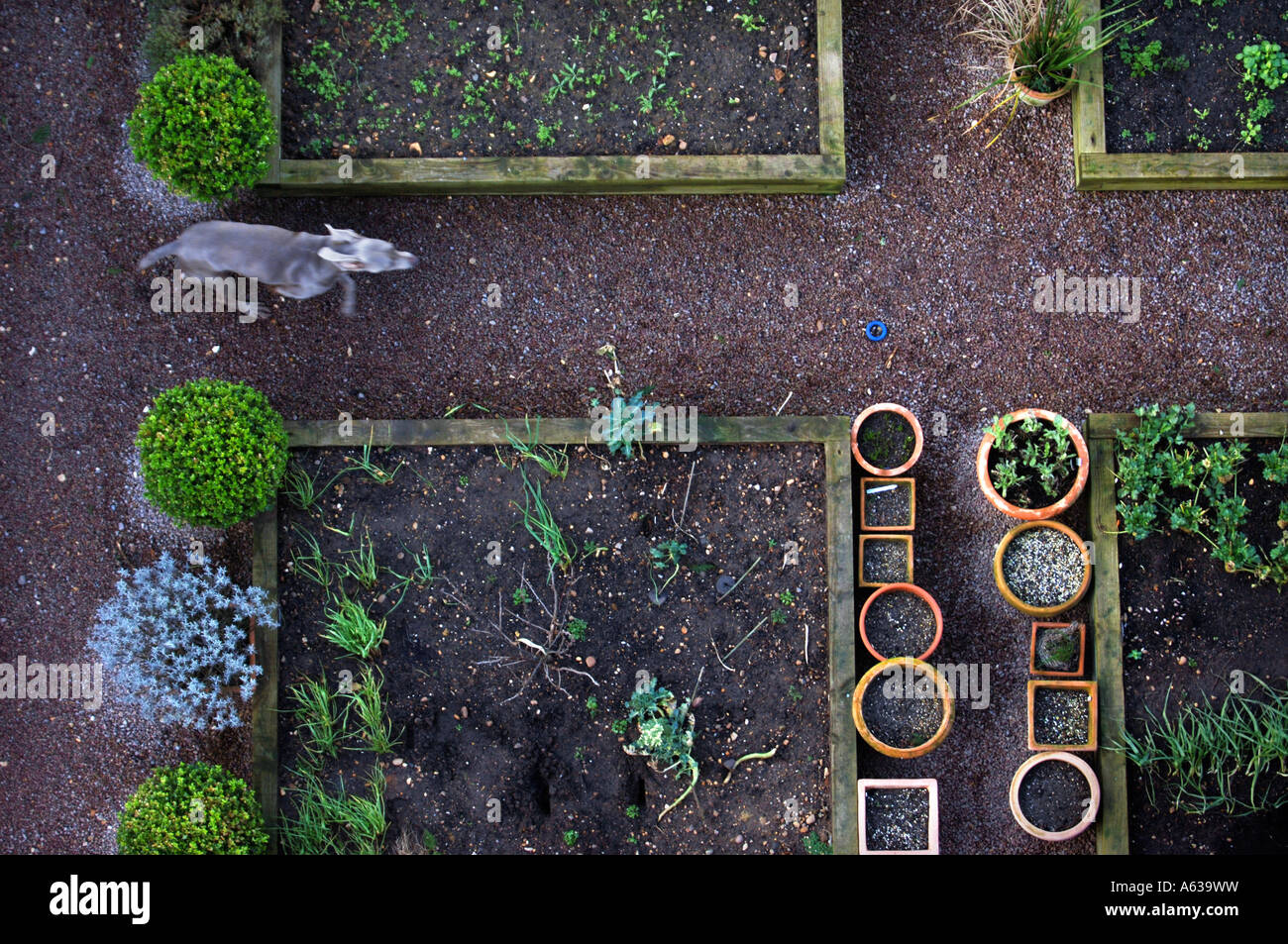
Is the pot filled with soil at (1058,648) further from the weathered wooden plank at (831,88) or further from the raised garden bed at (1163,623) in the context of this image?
the weathered wooden plank at (831,88)

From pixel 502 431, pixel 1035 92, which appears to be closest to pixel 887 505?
pixel 502 431

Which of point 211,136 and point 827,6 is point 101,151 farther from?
point 827,6

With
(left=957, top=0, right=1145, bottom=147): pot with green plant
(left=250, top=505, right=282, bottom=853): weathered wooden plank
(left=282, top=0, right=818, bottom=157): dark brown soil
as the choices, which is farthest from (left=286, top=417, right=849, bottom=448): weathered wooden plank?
(left=957, top=0, right=1145, bottom=147): pot with green plant

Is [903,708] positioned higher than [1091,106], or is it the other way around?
[1091,106]

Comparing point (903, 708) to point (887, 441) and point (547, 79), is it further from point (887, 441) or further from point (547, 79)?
point (547, 79)

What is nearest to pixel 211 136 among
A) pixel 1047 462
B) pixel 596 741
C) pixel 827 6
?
pixel 827 6

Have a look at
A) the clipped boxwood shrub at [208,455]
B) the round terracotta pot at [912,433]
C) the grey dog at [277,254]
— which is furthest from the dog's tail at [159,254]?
the round terracotta pot at [912,433]
